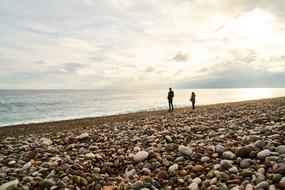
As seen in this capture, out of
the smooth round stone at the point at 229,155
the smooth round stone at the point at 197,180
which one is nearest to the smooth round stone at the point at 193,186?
the smooth round stone at the point at 197,180

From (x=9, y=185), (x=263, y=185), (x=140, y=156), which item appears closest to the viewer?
(x=263, y=185)

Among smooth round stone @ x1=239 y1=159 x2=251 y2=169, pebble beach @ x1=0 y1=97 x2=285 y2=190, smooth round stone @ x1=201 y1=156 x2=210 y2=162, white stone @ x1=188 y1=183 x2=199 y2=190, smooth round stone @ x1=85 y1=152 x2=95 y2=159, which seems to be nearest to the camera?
white stone @ x1=188 y1=183 x2=199 y2=190

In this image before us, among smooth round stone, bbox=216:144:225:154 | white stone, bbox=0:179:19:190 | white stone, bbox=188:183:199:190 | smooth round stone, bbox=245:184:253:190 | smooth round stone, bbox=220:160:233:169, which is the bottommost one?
white stone, bbox=0:179:19:190

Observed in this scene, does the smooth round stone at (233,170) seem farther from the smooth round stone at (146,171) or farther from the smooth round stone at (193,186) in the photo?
the smooth round stone at (146,171)

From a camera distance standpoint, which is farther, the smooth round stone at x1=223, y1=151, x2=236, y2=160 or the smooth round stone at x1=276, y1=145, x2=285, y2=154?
the smooth round stone at x1=223, y1=151, x2=236, y2=160

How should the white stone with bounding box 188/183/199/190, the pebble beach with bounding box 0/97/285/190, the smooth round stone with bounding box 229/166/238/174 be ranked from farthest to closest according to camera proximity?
the smooth round stone with bounding box 229/166/238/174 → the pebble beach with bounding box 0/97/285/190 → the white stone with bounding box 188/183/199/190

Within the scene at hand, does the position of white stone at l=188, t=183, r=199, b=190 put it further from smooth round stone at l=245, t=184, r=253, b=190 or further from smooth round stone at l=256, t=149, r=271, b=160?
smooth round stone at l=256, t=149, r=271, b=160

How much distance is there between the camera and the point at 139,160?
7.29 meters

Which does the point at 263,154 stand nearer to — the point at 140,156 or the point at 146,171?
the point at 146,171

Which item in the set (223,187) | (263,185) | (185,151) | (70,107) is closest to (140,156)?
(185,151)

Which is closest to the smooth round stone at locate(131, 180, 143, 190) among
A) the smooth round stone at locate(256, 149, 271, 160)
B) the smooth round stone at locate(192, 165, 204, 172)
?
the smooth round stone at locate(192, 165, 204, 172)

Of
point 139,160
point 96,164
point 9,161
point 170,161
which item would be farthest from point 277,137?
point 9,161

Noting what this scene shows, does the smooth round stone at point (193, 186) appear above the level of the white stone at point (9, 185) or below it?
above

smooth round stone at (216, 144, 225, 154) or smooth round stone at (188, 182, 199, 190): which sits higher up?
smooth round stone at (216, 144, 225, 154)
